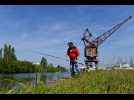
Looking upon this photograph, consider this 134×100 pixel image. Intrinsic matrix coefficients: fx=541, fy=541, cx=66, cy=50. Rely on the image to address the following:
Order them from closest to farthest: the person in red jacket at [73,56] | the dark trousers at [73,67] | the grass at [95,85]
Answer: the grass at [95,85] → the person in red jacket at [73,56] → the dark trousers at [73,67]

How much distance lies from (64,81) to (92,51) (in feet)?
1.14

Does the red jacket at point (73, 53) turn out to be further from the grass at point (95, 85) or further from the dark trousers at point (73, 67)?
the grass at point (95, 85)

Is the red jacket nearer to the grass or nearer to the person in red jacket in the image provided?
the person in red jacket

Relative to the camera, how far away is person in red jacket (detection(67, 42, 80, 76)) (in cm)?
439

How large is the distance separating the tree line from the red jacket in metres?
0.13

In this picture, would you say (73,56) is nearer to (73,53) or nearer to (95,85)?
(73,53)

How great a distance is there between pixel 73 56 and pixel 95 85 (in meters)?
0.32

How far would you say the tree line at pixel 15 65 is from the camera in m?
4.37

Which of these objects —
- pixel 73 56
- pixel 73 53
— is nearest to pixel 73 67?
pixel 73 56

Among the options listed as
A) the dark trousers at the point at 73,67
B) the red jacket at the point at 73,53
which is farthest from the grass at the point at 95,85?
the red jacket at the point at 73,53

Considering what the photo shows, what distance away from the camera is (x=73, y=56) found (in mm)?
4516

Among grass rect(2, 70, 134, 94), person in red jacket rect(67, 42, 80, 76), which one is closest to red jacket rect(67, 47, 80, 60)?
person in red jacket rect(67, 42, 80, 76)

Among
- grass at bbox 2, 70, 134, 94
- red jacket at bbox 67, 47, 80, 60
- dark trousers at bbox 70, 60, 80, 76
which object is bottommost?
grass at bbox 2, 70, 134, 94
